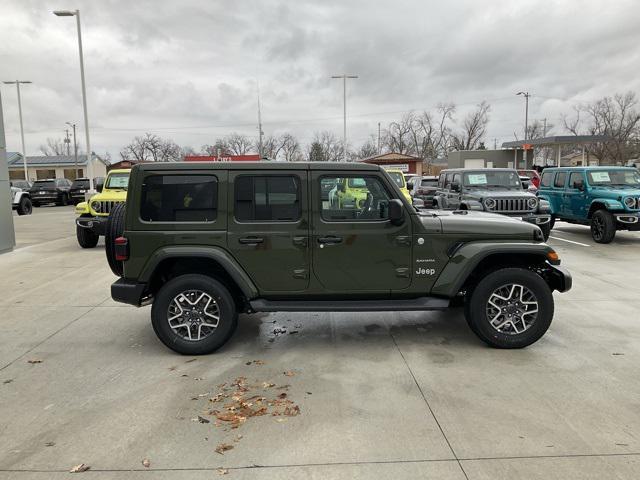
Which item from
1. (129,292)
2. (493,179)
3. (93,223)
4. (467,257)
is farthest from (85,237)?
(493,179)

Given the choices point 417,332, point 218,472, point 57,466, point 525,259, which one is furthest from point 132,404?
point 525,259

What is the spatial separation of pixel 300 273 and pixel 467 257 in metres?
1.57

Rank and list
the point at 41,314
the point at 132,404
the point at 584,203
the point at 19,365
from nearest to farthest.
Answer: the point at 132,404 → the point at 19,365 → the point at 41,314 → the point at 584,203

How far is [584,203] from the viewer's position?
40.6ft

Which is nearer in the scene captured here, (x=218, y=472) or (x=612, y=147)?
(x=218, y=472)

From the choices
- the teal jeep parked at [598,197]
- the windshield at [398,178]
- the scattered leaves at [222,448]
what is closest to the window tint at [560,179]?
the teal jeep parked at [598,197]

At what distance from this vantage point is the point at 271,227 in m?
4.66

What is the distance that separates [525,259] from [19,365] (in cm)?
493

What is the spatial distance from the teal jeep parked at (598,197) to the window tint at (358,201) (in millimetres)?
9090

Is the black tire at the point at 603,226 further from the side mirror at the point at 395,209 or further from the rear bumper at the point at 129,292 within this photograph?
the rear bumper at the point at 129,292

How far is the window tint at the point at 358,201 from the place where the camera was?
4707 mm

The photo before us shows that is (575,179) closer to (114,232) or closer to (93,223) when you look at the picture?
(114,232)

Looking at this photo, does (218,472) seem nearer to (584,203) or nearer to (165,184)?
(165,184)

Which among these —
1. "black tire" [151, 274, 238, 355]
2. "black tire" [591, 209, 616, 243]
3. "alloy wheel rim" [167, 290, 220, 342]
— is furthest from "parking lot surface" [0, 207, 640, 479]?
"black tire" [591, 209, 616, 243]
